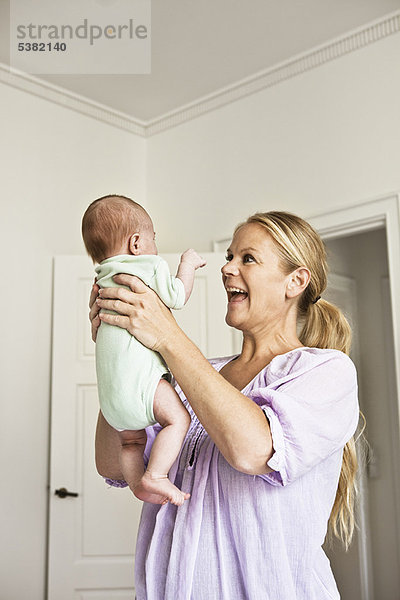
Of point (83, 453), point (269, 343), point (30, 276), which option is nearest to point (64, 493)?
point (83, 453)

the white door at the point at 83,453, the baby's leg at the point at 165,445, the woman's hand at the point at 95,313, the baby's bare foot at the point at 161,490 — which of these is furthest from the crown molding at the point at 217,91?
the baby's bare foot at the point at 161,490

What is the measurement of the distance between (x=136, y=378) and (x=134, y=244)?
0.30m

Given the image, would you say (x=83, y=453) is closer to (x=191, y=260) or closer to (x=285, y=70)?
(x=191, y=260)

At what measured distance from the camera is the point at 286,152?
3.30m

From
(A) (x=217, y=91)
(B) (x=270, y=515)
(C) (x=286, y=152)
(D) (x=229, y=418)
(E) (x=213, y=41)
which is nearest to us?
(D) (x=229, y=418)

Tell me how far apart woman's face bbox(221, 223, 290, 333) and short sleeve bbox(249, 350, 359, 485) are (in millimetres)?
185

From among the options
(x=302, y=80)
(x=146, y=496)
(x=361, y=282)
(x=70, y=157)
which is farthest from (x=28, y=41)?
(x=146, y=496)

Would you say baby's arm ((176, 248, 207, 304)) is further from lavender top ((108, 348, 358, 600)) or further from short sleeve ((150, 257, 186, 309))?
lavender top ((108, 348, 358, 600))

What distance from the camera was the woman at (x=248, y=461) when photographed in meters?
1.10

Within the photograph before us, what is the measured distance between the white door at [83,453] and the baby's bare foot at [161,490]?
2064 mm

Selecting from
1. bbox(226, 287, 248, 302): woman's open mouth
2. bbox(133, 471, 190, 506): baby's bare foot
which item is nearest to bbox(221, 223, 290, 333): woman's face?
bbox(226, 287, 248, 302): woman's open mouth

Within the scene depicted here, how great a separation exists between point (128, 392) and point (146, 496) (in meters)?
0.20

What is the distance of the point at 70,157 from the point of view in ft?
12.0

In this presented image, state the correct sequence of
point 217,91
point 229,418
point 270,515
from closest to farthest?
point 229,418 < point 270,515 < point 217,91
